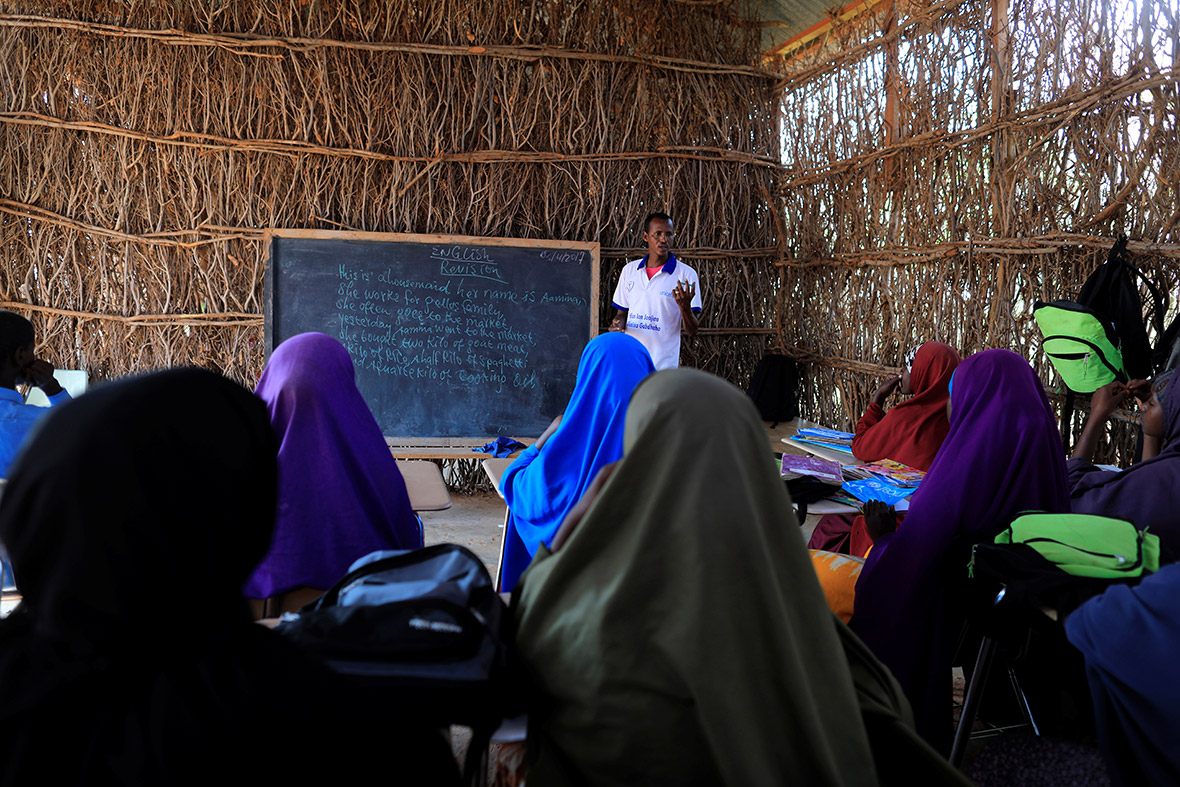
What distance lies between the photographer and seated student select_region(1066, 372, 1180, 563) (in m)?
2.20

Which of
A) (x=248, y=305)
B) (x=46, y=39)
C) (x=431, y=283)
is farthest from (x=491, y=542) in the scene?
A: (x=46, y=39)

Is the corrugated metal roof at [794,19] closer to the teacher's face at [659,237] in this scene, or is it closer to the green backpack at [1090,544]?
the teacher's face at [659,237]

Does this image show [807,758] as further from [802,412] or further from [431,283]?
[802,412]

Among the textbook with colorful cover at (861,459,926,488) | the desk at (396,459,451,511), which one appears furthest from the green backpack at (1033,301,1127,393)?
the desk at (396,459,451,511)

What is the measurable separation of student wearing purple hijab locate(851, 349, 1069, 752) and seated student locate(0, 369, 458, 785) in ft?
4.98

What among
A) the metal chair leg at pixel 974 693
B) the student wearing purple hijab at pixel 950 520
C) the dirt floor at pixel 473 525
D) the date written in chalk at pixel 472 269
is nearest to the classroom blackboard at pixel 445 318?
the date written in chalk at pixel 472 269

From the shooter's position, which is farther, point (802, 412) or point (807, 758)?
point (802, 412)

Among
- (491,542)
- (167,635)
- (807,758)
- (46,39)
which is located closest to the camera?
(167,635)

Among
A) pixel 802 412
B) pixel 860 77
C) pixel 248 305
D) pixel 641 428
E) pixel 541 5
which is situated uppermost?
pixel 541 5

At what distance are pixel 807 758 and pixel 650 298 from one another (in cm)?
425

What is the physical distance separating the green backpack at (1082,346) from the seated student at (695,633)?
2.62 metres

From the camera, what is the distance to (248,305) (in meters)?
5.14

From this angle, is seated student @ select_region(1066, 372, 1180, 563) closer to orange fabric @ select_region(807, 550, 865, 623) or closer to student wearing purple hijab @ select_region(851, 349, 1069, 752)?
student wearing purple hijab @ select_region(851, 349, 1069, 752)

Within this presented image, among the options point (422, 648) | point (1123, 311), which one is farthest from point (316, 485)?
point (1123, 311)
